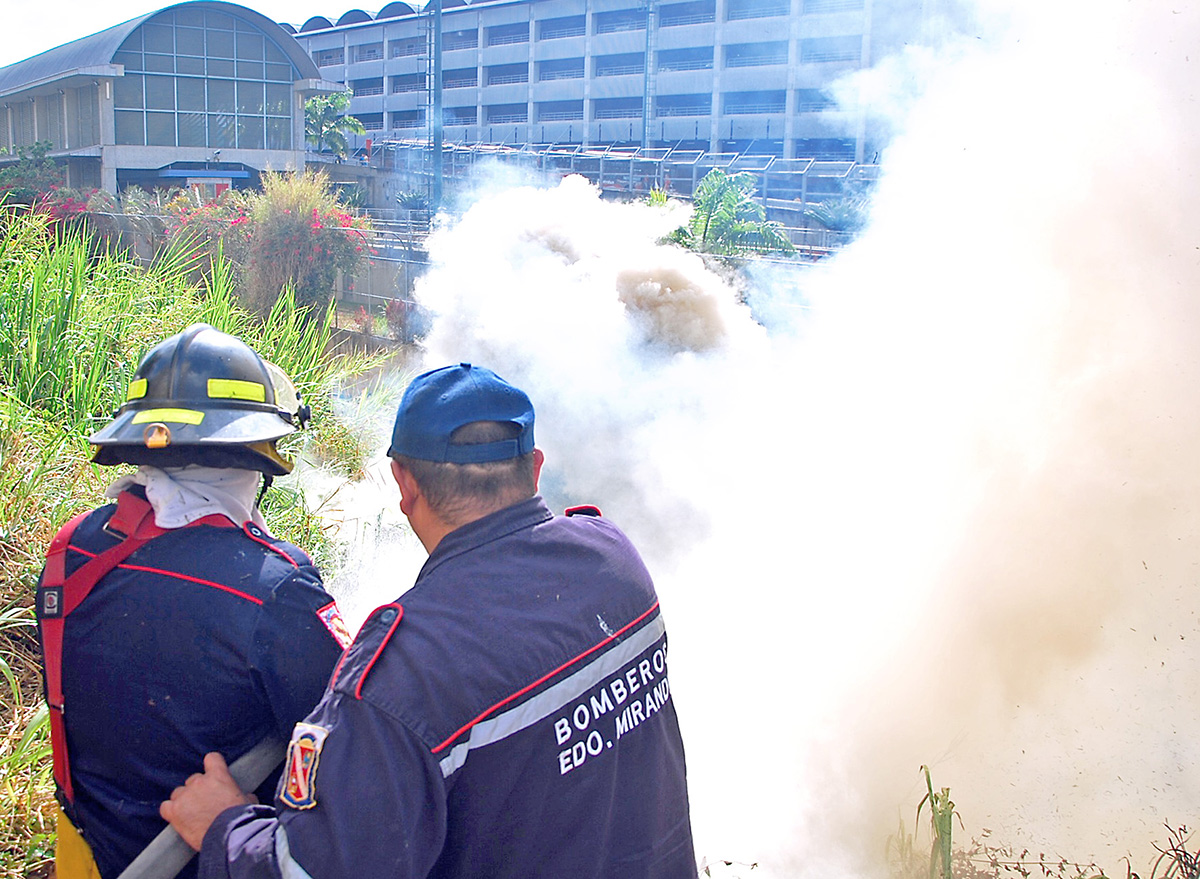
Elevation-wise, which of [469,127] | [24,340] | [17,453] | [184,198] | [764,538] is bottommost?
[764,538]

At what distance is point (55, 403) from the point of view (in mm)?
4414

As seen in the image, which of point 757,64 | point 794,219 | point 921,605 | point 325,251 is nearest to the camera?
point 921,605

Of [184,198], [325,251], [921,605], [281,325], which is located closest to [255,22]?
[184,198]

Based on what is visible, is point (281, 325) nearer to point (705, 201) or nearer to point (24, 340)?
point (24, 340)

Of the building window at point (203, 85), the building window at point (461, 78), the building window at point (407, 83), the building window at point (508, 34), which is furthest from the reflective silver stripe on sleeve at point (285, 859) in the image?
the building window at point (407, 83)

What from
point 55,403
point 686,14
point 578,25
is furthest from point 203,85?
point 55,403

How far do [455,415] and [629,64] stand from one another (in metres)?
35.4

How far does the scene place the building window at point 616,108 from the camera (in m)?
34.8

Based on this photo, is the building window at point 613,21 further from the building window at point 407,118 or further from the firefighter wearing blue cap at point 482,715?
the firefighter wearing blue cap at point 482,715

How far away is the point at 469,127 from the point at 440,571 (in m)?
40.1

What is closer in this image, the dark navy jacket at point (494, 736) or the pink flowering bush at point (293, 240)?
the dark navy jacket at point (494, 736)

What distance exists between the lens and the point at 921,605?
5.29 metres

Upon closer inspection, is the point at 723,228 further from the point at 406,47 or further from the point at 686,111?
the point at 406,47

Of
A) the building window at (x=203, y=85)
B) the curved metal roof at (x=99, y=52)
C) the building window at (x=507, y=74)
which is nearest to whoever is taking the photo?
the curved metal roof at (x=99, y=52)
